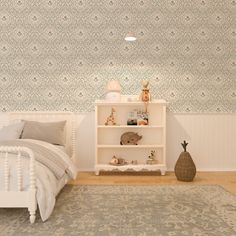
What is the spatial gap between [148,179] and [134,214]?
5.78 feet

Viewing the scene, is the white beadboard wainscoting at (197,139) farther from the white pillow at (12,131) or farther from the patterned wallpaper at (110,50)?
the white pillow at (12,131)

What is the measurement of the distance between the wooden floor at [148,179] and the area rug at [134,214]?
14.4 inches

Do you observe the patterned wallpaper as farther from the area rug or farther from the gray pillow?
the area rug

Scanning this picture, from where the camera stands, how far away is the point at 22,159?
322 centimetres

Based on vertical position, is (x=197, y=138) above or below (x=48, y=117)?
below

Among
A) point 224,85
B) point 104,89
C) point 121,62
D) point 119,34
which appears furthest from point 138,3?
point 224,85

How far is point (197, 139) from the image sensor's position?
563cm

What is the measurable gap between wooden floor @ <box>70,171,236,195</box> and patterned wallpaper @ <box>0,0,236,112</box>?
1179 mm

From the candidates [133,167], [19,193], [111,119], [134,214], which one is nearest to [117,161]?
[133,167]

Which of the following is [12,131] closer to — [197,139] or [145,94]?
[145,94]

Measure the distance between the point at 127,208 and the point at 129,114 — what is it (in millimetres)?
2255

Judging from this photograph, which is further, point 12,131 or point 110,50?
point 110,50

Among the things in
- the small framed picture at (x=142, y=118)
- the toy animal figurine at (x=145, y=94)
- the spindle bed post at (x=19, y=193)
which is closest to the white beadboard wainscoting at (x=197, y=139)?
the small framed picture at (x=142, y=118)

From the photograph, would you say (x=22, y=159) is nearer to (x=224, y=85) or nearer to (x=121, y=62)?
(x=121, y=62)
